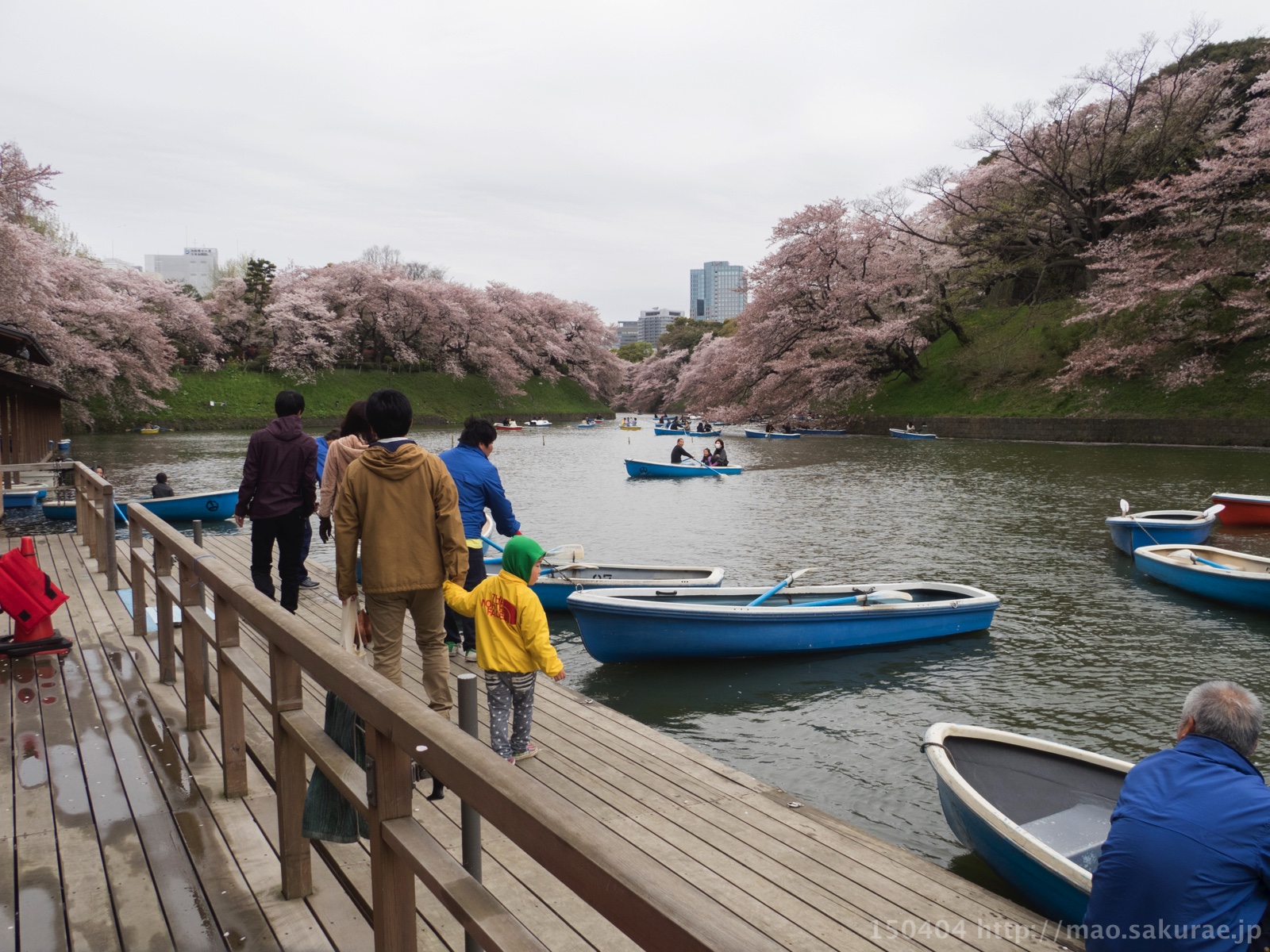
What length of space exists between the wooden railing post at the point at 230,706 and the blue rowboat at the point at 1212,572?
11414mm

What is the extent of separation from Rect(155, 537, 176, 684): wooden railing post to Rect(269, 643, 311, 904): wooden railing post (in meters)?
2.37

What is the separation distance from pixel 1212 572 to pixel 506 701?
33.6 ft

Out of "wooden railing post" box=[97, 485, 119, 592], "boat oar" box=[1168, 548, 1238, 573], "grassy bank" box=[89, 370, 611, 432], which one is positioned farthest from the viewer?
"grassy bank" box=[89, 370, 611, 432]

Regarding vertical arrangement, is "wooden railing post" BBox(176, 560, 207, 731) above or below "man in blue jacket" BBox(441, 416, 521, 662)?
below

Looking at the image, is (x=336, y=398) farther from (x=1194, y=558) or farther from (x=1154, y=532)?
(x=1194, y=558)

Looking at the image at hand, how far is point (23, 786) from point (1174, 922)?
4434mm

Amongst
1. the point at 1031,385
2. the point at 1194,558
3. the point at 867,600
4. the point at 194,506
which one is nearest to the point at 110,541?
the point at 867,600

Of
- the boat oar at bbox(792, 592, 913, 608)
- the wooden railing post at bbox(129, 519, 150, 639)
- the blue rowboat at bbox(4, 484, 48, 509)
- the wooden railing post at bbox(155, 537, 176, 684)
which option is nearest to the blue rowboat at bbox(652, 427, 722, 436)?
the blue rowboat at bbox(4, 484, 48, 509)

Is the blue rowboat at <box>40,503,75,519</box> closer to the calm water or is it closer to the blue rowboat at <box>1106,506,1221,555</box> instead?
the calm water

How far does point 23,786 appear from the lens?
11.7 ft

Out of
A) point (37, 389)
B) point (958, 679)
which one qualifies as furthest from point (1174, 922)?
point (37, 389)

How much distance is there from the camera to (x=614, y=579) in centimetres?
983

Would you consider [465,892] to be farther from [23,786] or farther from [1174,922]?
[23,786]

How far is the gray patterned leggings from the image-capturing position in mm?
4422
